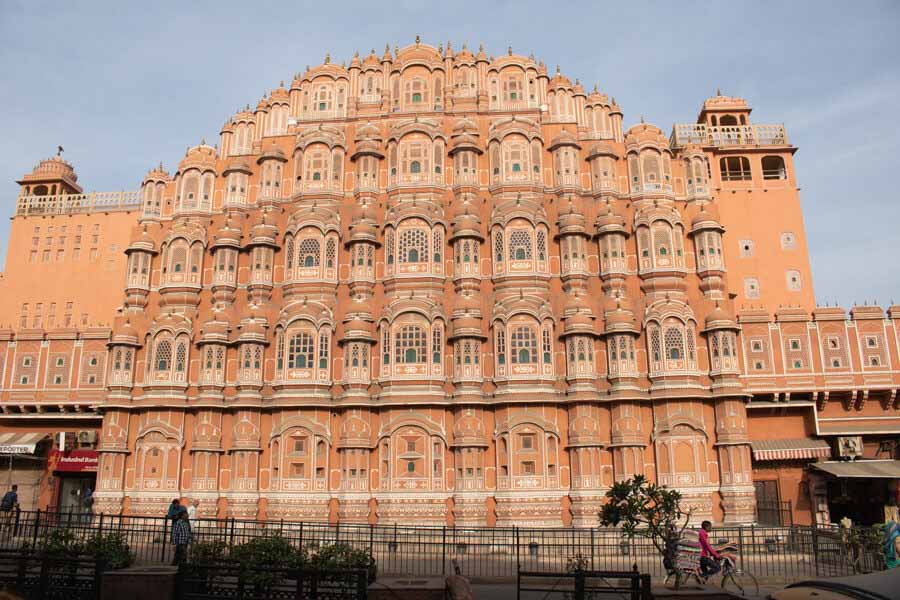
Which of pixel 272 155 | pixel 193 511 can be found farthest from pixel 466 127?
pixel 193 511

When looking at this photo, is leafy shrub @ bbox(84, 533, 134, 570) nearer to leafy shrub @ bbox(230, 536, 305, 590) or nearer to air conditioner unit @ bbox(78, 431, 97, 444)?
leafy shrub @ bbox(230, 536, 305, 590)

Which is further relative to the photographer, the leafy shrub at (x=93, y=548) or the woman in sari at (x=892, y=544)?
the woman in sari at (x=892, y=544)

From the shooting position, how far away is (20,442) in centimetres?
3478

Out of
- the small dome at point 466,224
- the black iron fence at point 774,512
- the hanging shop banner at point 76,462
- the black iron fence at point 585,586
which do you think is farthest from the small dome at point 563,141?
the hanging shop banner at point 76,462

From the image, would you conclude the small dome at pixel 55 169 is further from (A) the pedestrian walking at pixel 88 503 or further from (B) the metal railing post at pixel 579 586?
(B) the metal railing post at pixel 579 586

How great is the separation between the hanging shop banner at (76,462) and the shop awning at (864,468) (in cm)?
3141

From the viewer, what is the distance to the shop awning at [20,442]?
3447cm

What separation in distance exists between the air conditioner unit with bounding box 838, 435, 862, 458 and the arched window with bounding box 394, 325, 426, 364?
17436 millimetres

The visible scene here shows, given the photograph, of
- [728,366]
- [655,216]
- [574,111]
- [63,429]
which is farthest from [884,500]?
[63,429]

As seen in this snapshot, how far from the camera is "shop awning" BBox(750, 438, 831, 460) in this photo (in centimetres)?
3112

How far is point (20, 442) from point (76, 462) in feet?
8.49

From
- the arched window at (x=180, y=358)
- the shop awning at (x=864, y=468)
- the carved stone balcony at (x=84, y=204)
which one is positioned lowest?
the shop awning at (x=864, y=468)

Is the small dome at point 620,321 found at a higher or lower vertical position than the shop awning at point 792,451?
higher

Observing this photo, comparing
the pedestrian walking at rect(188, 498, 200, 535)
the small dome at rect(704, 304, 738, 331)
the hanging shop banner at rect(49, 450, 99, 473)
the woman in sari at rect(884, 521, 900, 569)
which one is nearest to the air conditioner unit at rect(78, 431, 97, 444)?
the hanging shop banner at rect(49, 450, 99, 473)
